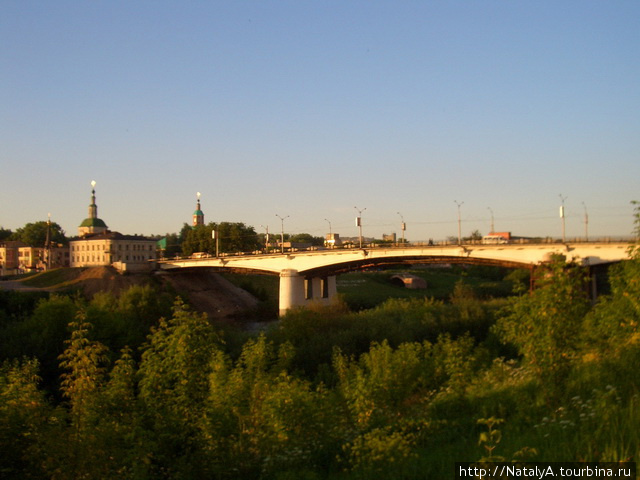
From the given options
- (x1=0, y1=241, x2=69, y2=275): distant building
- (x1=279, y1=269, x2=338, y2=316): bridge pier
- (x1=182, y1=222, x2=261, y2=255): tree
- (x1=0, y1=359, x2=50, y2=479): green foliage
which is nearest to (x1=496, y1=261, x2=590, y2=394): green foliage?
(x1=0, y1=359, x2=50, y2=479): green foliage

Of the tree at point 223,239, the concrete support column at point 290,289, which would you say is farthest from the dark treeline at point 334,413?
the tree at point 223,239

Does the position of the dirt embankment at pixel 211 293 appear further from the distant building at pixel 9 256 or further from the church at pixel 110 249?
the distant building at pixel 9 256

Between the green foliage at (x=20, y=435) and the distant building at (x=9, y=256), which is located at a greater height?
the distant building at (x=9, y=256)

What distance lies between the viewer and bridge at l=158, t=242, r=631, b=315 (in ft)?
170

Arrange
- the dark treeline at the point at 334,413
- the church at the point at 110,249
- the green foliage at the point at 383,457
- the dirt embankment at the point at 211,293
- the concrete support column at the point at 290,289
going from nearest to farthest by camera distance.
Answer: the green foliage at the point at 383,457, the dark treeline at the point at 334,413, the concrete support column at the point at 290,289, the dirt embankment at the point at 211,293, the church at the point at 110,249

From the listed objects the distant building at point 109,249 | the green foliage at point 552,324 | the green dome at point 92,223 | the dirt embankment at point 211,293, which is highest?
the green dome at point 92,223

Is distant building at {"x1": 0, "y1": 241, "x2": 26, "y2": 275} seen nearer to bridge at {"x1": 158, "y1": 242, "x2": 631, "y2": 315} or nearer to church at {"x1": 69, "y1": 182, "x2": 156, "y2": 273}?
church at {"x1": 69, "y1": 182, "x2": 156, "y2": 273}

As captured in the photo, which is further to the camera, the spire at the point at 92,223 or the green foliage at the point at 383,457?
the spire at the point at 92,223

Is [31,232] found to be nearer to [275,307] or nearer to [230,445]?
[275,307]

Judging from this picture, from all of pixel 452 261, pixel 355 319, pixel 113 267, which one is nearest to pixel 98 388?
pixel 355 319

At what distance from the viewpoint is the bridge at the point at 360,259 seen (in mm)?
A: 51750

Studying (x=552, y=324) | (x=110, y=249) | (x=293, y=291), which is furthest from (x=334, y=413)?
(x=110, y=249)

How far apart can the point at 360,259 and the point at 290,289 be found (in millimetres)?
10077

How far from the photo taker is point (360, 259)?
63.2 metres
